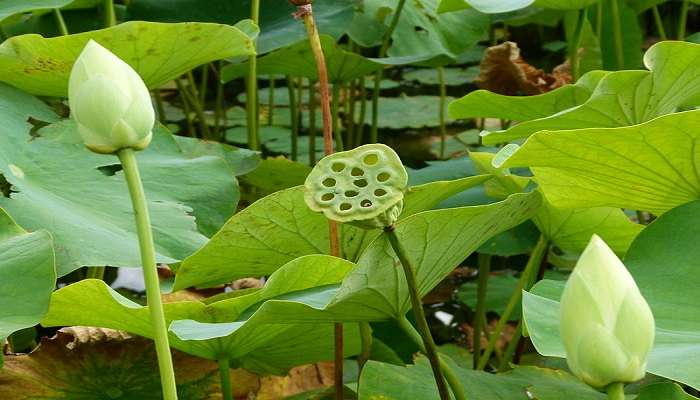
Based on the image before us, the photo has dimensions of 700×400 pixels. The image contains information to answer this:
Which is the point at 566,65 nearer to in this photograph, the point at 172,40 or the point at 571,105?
the point at 571,105

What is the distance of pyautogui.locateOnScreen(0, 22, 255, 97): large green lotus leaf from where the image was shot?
41.8 inches

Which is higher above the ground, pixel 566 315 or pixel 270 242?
pixel 566 315

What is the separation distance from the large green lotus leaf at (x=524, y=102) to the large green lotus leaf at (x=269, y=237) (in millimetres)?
273

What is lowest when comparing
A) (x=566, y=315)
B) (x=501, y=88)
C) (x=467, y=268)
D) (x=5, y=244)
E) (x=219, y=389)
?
(x=467, y=268)

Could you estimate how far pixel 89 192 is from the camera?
1075 millimetres

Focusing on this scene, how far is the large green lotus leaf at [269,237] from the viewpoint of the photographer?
86cm

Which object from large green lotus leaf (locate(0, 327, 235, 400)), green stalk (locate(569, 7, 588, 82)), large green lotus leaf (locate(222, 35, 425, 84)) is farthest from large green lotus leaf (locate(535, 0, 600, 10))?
large green lotus leaf (locate(0, 327, 235, 400))

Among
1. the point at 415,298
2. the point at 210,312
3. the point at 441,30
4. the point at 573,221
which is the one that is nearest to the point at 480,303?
the point at 573,221

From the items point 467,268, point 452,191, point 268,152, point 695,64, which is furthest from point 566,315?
point 268,152

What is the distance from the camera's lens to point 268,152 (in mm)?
2457

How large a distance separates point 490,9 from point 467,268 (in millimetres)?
778

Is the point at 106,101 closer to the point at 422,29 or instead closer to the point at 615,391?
the point at 615,391

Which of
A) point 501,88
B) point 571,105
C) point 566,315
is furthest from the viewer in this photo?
point 501,88

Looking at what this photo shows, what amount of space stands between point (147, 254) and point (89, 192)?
536 millimetres
